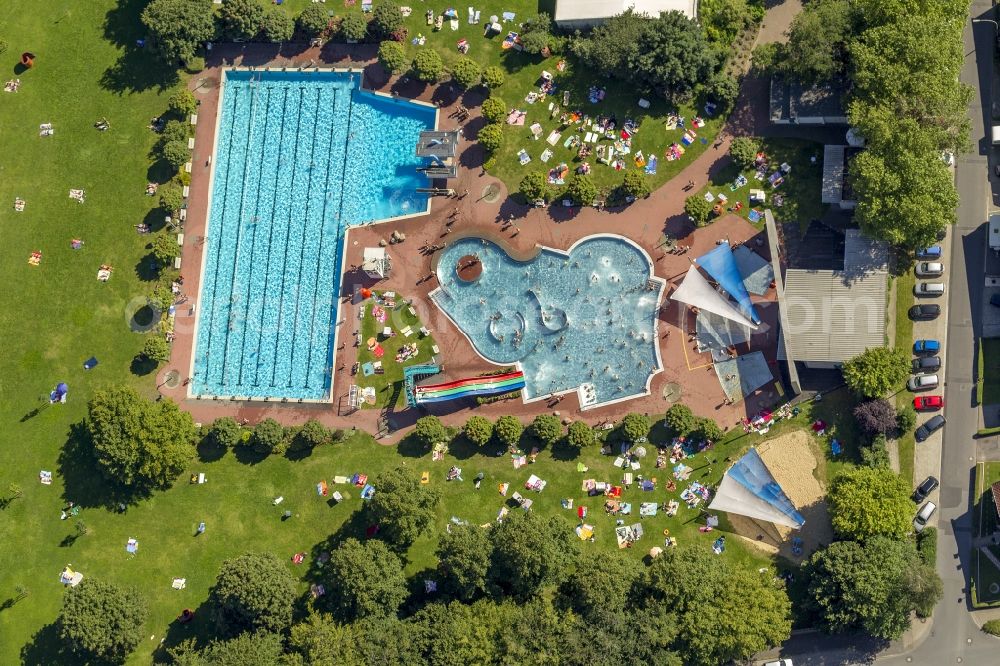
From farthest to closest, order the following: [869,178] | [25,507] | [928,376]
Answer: [25,507]
[928,376]
[869,178]

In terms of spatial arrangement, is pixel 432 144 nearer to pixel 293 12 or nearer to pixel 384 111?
pixel 384 111

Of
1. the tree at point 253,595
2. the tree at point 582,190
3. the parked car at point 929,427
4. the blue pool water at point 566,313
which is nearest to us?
the tree at point 253,595

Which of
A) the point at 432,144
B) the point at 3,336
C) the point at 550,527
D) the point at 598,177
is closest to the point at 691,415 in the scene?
the point at 550,527

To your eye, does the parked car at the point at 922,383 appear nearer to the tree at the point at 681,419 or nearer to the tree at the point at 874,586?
the tree at the point at 874,586

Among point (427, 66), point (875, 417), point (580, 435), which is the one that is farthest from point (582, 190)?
point (875, 417)

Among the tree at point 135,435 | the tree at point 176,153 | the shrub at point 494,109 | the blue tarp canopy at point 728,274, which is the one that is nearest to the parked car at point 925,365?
the blue tarp canopy at point 728,274

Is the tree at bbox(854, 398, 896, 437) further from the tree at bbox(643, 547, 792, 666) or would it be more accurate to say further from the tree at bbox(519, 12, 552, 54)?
the tree at bbox(519, 12, 552, 54)
